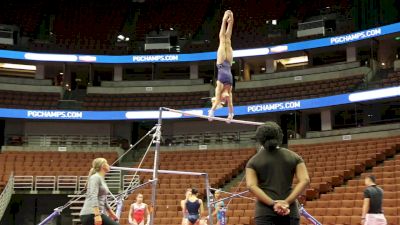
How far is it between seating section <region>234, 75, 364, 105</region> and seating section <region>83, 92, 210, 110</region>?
2502mm

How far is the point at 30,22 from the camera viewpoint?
33.4 metres

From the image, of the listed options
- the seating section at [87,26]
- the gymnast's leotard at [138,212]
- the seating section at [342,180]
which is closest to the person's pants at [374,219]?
the gymnast's leotard at [138,212]

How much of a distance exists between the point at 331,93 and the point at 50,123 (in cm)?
1643

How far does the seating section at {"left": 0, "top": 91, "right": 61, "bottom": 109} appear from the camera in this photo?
29.5 metres

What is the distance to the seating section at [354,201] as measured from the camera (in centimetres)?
1521

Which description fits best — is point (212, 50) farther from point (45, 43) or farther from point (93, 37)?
point (45, 43)

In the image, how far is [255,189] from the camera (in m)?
4.36

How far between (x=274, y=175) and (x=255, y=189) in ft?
0.65

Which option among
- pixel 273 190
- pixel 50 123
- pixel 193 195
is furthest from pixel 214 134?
pixel 273 190

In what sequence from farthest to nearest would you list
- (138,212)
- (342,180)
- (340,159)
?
(340,159), (342,180), (138,212)

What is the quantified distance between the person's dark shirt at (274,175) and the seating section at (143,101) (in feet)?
82.5

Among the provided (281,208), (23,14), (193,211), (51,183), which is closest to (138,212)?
(193,211)

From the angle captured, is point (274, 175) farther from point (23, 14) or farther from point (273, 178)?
point (23, 14)

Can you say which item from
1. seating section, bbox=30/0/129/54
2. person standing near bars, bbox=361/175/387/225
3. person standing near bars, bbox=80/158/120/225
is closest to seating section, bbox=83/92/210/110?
seating section, bbox=30/0/129/54
